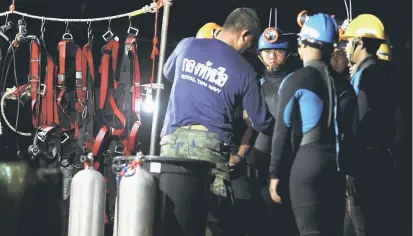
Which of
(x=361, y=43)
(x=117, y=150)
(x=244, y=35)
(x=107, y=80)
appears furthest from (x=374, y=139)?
(x=107, y=80)

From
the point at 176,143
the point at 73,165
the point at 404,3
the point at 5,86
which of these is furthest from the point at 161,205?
the point at 404,3

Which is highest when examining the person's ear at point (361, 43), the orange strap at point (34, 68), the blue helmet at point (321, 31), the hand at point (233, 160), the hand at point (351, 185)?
the blue helmet at point (321, 31)

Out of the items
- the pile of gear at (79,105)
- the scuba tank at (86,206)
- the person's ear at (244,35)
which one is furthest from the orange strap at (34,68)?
the person's ear at (244,35)

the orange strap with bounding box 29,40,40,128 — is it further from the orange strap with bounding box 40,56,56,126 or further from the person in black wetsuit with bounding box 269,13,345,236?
the person in black wetsuit with bounding box 269,13,345,236

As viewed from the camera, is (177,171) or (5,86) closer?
(177,171)

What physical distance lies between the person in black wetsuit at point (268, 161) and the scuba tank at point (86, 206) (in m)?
1.46

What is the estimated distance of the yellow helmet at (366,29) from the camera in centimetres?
636

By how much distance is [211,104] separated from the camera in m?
5.54

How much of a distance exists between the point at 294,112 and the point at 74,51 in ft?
9.84

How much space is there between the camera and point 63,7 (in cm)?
792

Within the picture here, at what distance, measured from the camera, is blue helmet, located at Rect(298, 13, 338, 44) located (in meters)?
5.49

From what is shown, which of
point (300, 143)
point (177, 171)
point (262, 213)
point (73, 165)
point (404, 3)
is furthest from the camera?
point (404, 3)

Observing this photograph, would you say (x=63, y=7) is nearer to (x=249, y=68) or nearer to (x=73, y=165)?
(x=73, y=165)

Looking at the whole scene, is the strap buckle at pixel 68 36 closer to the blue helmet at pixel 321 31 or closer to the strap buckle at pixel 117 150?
the strap buckle at pixel 117 150
